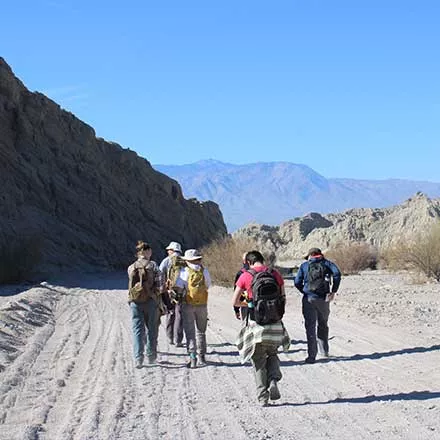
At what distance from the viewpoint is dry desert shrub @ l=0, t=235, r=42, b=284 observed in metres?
33.6

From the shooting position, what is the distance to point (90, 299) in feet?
83.0

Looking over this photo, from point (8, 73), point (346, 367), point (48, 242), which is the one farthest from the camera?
point (8, 73)

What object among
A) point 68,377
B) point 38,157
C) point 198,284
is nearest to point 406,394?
point 198,284

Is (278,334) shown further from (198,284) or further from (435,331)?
(435,331)

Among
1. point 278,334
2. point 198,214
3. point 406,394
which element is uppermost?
point 198,214

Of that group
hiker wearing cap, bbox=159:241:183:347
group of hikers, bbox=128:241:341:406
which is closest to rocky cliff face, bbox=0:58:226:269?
hiker wearing cap, bbox=159:241:183:347

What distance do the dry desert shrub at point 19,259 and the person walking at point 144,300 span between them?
23.2 metres

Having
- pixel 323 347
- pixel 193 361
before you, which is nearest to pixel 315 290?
pixel 323 347

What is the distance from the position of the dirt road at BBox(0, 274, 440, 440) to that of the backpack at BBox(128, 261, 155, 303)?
1.07 meters

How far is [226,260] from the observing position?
30625 millimetres

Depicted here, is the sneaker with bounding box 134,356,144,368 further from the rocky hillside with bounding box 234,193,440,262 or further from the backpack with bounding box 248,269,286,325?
the rocky hillside with bounding box 234,193,440,262

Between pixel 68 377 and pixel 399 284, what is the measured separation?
75.5 ft

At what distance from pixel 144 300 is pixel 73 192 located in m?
38.2

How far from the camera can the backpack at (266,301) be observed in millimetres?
8867
